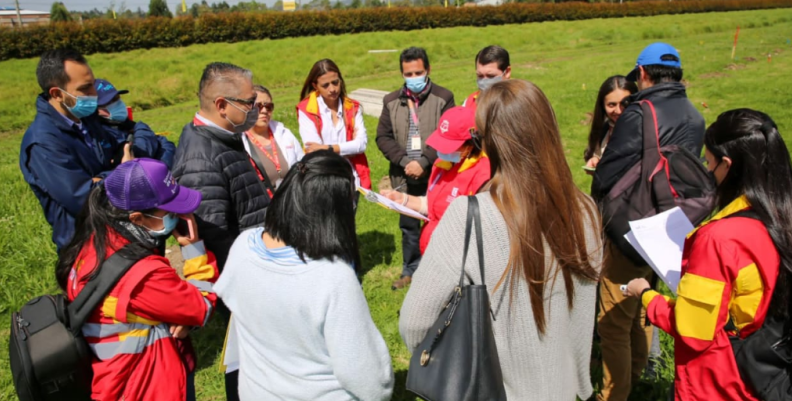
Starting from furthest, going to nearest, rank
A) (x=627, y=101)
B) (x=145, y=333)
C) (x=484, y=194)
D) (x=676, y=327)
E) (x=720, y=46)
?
(x=720, y=46)
(x=627, y=101)
(x=145, y=333)
(x=676, y=327)
(x=484, y=194)

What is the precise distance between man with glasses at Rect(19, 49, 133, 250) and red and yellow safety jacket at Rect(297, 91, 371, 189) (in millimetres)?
1781

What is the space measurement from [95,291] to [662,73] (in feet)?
10.8

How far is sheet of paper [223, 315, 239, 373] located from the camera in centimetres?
233

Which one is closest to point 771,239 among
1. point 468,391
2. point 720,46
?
point 468,391

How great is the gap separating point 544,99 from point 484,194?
0.39m

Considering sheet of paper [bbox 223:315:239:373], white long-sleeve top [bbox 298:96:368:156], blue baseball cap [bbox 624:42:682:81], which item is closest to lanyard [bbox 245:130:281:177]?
white long-sleeve top [bbox 298:96:368:156]

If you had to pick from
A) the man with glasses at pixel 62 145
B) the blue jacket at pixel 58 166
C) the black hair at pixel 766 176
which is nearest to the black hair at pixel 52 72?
the man with glasses at pixel 62 145

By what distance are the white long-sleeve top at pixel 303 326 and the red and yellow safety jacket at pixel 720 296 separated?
118cm

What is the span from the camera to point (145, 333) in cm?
225

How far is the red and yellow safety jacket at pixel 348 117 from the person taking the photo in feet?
15.6

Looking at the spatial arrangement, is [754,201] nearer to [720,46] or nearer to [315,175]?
[315,175]

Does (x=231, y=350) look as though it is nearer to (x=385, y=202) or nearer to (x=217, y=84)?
(x=385, y=202)

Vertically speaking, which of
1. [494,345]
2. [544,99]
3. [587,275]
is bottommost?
[494,345]

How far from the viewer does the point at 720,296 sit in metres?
1.87
